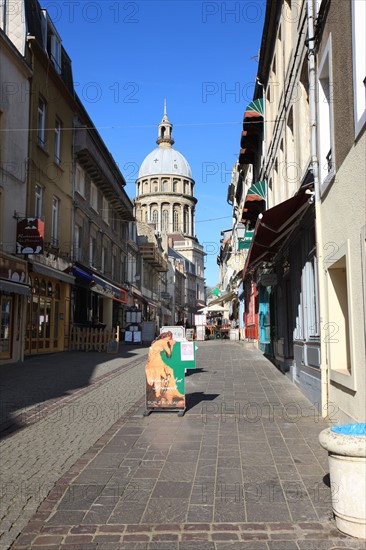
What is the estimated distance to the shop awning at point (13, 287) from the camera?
14803 millimetres

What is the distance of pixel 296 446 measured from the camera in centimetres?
635

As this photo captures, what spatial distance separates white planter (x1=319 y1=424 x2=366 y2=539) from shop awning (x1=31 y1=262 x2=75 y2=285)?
14.9 metres

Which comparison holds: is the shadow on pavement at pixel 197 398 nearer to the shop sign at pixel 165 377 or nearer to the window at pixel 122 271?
the shop sign at pixel 165 377

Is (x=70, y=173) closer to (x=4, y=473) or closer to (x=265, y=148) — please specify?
(x=265, y=148)

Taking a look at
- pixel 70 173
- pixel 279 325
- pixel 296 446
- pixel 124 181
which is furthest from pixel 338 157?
pixel 124 181

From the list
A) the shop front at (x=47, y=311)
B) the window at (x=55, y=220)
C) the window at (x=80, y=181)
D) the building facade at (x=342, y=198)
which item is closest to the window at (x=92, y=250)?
the window at (x=80, y=181)

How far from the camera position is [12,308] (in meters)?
A: 16.8

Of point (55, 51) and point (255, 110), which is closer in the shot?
point (255, 110)

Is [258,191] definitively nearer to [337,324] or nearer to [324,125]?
[324,125]

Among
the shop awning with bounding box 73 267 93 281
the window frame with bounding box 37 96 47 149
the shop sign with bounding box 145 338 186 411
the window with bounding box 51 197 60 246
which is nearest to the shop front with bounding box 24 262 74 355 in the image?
the shop awning with bounding box 73 267 93 281

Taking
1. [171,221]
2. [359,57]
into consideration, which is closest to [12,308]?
[359,57]

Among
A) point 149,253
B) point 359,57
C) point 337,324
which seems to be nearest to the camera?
point 359,57

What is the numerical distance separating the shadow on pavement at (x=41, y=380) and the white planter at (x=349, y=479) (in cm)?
486

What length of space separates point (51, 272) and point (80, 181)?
8198mm
